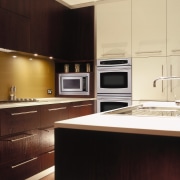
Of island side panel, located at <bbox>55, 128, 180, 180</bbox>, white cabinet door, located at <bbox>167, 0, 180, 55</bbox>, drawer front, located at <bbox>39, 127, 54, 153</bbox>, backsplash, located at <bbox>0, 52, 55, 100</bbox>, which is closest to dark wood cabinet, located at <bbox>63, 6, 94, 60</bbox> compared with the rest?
backsplash, located at <bbox>0, 52, 55, 100</bbox>

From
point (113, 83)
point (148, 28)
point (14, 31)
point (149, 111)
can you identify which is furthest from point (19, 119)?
point (148, 28)

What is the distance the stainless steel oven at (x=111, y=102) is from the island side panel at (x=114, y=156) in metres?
2.42

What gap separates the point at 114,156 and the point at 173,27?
2.62 metres

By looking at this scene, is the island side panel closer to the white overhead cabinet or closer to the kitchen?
the kitchen

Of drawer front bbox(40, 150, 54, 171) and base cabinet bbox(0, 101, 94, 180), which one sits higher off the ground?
base cabinet bbox(0, 101, 94, 180)

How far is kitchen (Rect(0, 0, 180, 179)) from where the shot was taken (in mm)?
3264

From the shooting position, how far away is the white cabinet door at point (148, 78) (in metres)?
3.35

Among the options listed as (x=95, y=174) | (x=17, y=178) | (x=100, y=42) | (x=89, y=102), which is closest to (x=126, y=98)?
(x=89, y=102)

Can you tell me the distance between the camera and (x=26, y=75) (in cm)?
347

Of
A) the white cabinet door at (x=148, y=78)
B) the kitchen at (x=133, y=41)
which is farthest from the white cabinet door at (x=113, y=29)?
the white cabinet door at (x=148, y=78)

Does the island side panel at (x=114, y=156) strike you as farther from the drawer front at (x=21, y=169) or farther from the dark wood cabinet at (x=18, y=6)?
the dark wood cabinet at (x=18, y=6)

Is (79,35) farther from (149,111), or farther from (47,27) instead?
(149,111)

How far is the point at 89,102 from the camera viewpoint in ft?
12.3

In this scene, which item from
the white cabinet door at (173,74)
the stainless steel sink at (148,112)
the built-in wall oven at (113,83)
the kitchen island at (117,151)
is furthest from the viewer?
the built-in wall oven at (113,83)
